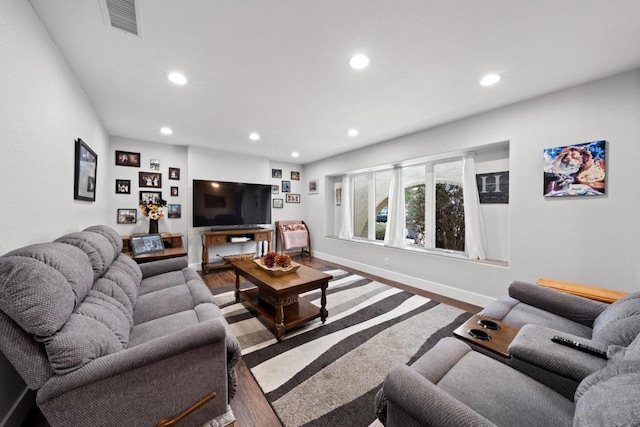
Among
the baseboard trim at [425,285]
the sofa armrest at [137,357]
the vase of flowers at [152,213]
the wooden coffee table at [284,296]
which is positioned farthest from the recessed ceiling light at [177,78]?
the baseboard trim at [425,285]

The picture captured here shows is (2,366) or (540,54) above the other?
(540,54)

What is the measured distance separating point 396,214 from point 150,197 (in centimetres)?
448

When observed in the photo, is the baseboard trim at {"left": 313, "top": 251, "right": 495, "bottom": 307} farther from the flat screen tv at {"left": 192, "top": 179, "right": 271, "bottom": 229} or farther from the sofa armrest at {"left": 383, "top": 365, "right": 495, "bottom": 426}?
the sofa armrest at {"left": 383, "top": 365, "right": 495, "bottom": 426}

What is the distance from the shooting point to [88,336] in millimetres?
998

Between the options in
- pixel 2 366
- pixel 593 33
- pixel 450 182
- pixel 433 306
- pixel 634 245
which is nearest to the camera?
pixel 2 366

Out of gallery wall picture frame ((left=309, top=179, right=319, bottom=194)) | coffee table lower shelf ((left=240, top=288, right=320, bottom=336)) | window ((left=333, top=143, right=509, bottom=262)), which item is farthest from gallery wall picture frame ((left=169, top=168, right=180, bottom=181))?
window ((left=333, top=143, right=509, bottom=262))

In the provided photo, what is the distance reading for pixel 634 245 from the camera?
196 cm

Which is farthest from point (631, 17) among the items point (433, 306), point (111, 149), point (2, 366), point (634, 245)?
point (111, 149)

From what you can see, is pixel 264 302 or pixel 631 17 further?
pixel 264 302

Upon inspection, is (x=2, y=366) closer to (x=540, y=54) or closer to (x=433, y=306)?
(x=433, y=306)

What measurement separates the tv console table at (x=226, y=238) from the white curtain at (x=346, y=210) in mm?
1646

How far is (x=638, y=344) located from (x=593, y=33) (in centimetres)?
196

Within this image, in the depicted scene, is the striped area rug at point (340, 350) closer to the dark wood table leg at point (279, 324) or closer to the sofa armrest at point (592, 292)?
the dark wood table leg at point (279, 324)

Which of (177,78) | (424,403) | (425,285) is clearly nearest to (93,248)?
(177,78)
